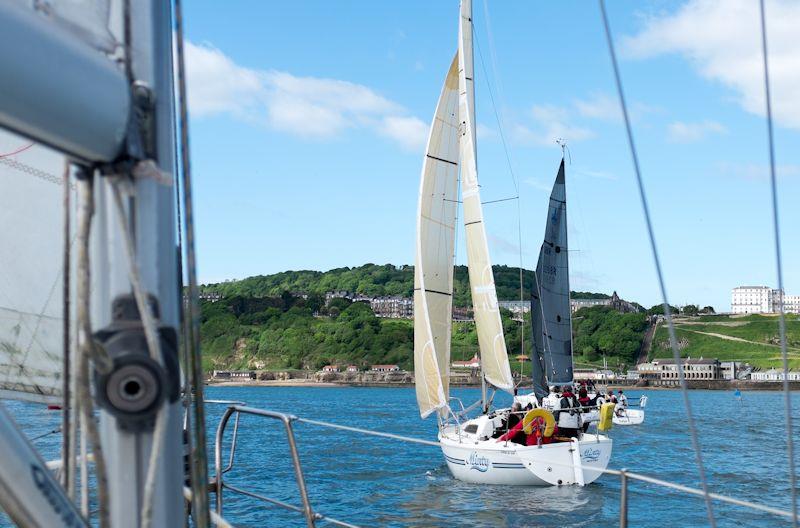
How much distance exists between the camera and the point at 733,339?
147125 millimetres

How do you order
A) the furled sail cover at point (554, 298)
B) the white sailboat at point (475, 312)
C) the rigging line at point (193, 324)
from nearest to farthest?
1. the rigging line at point (193, 324)
2. the white sailboat at point (475, 312)
3. the furled sail cover at point (554, 298)

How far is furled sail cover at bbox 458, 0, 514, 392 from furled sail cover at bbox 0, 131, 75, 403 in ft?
57.5

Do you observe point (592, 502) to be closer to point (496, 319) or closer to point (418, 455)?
point (496, 319)

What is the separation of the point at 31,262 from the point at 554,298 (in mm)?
32439

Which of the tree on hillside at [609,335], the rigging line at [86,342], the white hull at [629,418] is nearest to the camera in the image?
the rigging line at [86,342]

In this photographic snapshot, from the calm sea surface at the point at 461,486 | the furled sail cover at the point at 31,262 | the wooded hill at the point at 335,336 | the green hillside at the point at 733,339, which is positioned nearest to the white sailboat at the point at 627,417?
the calm sea surface at the point at 461,486

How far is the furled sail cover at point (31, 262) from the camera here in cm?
329

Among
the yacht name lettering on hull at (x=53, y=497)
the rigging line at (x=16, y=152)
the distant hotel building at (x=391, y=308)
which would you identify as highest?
the distant hotel building at (x=391, y=308)

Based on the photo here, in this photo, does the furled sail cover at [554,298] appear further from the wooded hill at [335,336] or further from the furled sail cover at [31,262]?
the wooded hill at [335,336]

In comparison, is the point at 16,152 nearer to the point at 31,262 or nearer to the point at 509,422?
the point at 31,262

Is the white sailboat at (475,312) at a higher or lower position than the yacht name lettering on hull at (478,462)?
higher

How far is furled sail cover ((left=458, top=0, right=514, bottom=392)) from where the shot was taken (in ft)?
69.1

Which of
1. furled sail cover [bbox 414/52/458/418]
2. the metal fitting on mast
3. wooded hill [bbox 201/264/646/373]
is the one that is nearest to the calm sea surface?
furled sail cover [bbox 414/52/458/418]

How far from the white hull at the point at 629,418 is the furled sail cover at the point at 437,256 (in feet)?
72.3
